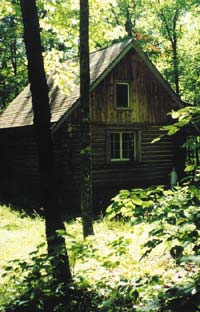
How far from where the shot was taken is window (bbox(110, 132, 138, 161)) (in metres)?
18.5

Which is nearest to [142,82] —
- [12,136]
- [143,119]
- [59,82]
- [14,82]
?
[143,119]

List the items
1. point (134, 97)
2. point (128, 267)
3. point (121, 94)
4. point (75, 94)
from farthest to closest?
point (121, 94), point (134, 97), point (75, 94), point (128, 267)

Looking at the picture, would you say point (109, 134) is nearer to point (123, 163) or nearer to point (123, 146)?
point (123, 146)

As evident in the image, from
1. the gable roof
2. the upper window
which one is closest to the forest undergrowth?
the gable roof

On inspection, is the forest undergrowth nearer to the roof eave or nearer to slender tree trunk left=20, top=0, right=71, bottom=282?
slender tree trunk left=20, top=0, right=71, bottom=282

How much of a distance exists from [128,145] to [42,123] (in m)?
13.7

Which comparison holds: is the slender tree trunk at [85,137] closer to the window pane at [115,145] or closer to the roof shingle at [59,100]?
the roof shingle at [59,100]

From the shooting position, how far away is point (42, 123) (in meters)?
5.50

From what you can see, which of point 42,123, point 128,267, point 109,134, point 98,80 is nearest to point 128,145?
point 109,134

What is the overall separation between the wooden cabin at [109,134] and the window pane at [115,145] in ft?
0.17

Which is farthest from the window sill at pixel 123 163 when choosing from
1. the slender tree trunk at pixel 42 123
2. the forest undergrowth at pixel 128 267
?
the slender tree trunk at pixel 42 123

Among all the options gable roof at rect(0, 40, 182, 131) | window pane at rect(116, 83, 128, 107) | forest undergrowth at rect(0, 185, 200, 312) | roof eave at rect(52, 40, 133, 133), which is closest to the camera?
forest undergrowth at rect(0, 185, 200, 312)

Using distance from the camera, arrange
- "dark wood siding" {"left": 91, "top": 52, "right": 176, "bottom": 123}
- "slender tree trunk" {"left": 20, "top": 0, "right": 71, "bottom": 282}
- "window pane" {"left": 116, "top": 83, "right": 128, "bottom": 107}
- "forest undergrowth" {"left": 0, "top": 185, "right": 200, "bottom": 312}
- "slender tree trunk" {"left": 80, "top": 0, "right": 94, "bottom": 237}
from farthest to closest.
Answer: "window pane" {"left": 116, "top": 83, "right": 128, "bottom": 107} → "dark wood siding" {"left": 91, "top": 52, "right": 176, "bottom": 123} → "slender tree trunk" {"left": 80, "top": 0, "right": 94, "bottom": 237} → "slender tree trunk" {"left": 20, "top": 0, "right": 71, "bottom": 282} → "forest undergrowth" {"left": 0, "top": 185, "right": 200, "bottom": 312}

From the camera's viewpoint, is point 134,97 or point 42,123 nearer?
point 42,123
